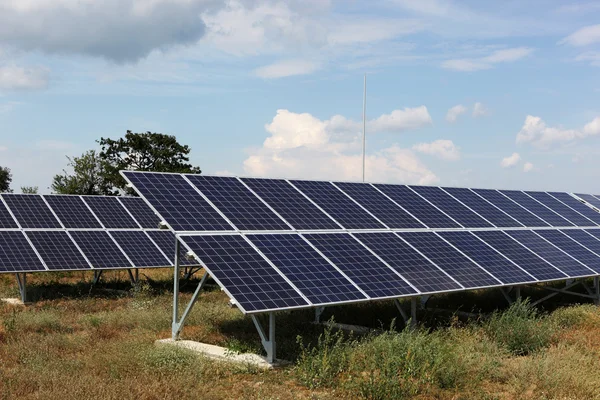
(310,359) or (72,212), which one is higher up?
(72,212)

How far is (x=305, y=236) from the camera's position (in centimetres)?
1622

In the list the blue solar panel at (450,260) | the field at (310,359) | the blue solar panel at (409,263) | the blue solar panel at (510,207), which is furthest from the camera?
the blue solar panel at (510,207)

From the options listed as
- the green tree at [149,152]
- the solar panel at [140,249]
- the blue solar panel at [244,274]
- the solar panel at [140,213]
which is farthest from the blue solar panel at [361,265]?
the green tree at [149,152]

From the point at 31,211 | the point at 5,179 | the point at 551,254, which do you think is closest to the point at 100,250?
the point at 31,211

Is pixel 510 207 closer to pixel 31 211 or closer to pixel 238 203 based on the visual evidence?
pixel 238 203

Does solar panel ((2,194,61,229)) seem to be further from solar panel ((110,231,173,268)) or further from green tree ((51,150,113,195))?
green tree ((51,150,113,195))

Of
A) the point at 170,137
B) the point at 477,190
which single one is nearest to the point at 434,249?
the point at 477,190

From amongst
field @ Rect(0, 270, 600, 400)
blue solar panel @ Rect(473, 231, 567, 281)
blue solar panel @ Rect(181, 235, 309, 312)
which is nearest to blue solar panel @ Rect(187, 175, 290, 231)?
blue solar panel @ Rect(181, 235, 309, 312)

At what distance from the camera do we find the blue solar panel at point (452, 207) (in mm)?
21653

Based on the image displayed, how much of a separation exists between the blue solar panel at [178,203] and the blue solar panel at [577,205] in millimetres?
19093

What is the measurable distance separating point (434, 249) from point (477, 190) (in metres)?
9.13

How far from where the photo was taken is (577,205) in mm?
29953

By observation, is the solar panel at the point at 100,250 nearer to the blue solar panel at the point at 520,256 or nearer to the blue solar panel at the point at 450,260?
the blue solar panel at the point at 450,260

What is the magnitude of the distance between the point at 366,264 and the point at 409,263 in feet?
4.96
